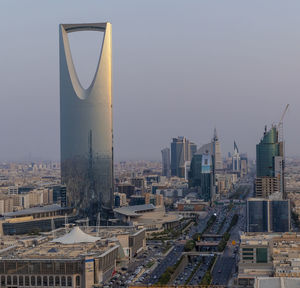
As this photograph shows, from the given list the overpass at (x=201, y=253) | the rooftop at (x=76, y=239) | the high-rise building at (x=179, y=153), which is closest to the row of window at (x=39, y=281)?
the rooftop at (x=76, y=239)

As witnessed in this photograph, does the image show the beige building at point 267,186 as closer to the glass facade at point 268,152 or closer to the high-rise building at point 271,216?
the glass facade at point 268,152

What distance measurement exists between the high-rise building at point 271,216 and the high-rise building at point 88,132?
54.4ft

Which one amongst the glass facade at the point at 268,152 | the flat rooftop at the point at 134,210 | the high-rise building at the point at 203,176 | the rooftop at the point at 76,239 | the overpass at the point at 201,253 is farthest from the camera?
the high-rise building at the point at 203,176

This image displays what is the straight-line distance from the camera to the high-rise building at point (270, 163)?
224 ft

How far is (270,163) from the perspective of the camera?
74.6 m

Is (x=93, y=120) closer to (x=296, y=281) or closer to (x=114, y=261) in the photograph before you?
(x=114, y=261)

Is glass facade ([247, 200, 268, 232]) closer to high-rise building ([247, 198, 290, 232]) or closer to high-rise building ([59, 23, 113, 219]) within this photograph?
high-rise building ([247, 198, 290, 232])

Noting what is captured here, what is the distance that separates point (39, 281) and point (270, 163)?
41321 millimetres

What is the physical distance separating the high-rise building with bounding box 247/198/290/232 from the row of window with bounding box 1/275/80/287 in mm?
21254

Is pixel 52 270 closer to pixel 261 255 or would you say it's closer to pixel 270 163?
pixel 261 255

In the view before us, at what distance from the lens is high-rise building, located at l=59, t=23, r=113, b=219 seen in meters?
65.8

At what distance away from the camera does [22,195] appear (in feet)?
271

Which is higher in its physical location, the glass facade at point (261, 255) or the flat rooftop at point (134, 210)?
the flat rooftop at point (134, 210)

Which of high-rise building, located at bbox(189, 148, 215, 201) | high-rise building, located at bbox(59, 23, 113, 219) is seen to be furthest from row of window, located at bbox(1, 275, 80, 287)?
high-rise building, located at bbox(189, 148, 215, 201)
